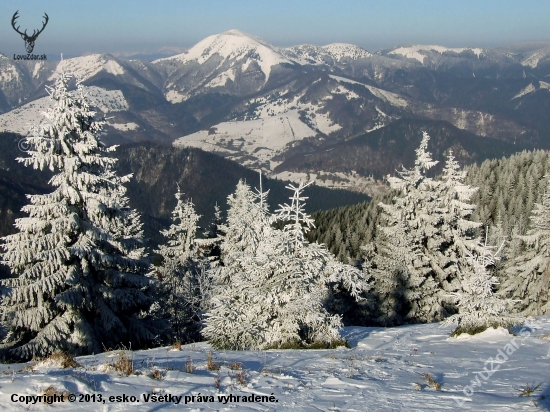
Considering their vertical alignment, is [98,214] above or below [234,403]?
above

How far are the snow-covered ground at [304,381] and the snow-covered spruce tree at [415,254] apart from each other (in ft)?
49.4

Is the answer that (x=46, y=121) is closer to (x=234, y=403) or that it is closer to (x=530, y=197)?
(x=234, y=403)

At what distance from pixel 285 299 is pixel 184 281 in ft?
77.7

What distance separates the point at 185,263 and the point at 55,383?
102 ft

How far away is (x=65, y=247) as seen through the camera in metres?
16.6

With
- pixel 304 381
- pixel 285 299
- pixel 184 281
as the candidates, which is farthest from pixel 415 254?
pixel 304 381

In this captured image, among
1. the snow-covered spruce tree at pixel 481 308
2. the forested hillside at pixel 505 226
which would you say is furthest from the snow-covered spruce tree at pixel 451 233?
the snow-covered spruce tree at pixel 481 308

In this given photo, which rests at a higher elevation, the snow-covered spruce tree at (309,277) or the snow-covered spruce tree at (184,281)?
the snow-covered spruce tree at (309,277)

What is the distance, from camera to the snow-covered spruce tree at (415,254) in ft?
92.7

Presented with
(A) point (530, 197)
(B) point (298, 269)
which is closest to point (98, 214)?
(B) point (298, 269)

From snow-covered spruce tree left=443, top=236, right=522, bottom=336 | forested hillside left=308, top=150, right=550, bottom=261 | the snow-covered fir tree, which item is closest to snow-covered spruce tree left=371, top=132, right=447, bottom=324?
snow-covered spruce tree left=443, top=236, right=522, bottom=336

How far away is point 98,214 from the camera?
56.6 feet

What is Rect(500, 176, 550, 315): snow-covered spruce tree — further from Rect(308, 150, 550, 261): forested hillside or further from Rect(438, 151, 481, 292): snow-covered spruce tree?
Rect(308, 150, 550, 261): forested hillside

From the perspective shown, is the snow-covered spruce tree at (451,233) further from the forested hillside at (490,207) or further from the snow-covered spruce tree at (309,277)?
the forested hillside at (490,207)
